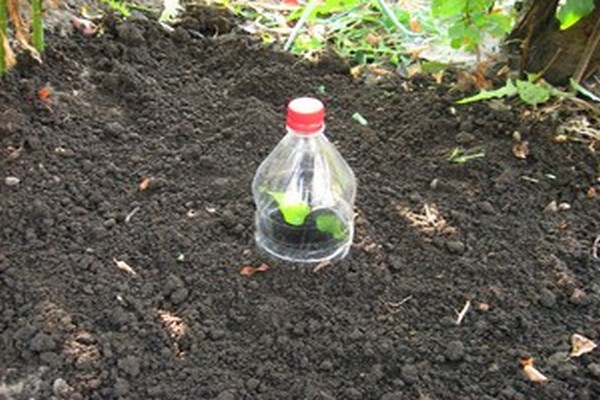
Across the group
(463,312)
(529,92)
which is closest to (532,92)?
(529,92)

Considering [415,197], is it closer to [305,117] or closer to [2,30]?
[305,117]

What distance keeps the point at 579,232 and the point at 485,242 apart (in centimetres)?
29

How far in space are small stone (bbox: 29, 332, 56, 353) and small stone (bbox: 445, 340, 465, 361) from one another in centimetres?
95

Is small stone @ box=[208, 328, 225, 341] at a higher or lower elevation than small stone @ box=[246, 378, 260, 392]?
higher

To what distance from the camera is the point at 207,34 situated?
3.16m

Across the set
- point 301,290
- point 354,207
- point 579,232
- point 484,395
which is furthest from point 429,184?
point 484,395

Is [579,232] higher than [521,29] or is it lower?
lower

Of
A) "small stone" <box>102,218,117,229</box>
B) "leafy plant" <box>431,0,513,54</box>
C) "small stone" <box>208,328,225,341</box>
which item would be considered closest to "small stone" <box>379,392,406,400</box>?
"small stone" <box>208,328,225,341</box>

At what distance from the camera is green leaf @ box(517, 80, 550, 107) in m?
2.66

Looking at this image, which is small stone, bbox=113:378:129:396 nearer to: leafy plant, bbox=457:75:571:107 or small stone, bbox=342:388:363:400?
small stone, bbox=342:388:363:400

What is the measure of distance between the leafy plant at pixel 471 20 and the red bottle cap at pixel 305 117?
87 centimetres

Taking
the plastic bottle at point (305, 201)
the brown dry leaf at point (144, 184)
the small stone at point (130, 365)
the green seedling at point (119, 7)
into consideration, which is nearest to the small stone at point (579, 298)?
the plastic bottle at point (305, 201)

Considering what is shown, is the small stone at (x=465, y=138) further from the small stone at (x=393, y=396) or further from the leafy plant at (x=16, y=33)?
the leafy plant at (x=16, y=33)

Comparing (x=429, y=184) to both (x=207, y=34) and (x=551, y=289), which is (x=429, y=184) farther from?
(x=207, y=34)
